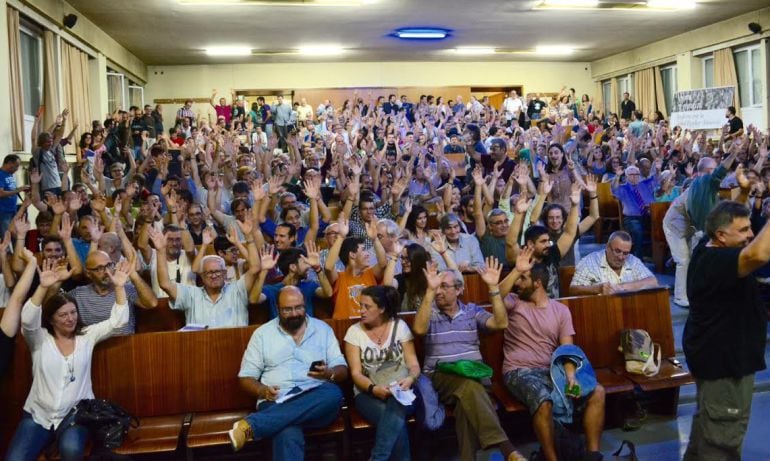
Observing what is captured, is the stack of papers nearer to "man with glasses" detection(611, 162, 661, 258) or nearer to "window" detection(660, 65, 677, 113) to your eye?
"man with glasses" detection(611, 162, 661, 258)

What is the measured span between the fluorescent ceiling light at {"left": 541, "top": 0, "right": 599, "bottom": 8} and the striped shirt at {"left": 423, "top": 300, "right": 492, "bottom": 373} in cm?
969

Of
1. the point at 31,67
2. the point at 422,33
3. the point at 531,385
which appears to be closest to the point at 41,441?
the point at 531,385

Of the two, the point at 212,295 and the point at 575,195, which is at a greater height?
the point at 575,195

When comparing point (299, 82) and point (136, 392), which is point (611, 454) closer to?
point (136, 392)

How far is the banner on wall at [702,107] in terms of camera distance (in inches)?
565

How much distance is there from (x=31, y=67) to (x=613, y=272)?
8956mm

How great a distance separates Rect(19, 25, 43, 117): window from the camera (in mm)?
9727

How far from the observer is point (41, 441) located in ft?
10.7

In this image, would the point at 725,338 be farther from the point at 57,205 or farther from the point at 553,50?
the point at 553,50

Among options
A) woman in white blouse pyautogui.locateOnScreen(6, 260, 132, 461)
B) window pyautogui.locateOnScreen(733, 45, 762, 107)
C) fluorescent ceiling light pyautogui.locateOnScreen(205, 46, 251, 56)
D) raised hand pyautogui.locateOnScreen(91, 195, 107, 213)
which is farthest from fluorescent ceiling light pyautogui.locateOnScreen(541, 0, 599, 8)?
woman in white blouse pyautogui.locateOnScreen(6, 260, 132, 461)

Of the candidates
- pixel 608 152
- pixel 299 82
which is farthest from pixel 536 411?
pixel 299 82

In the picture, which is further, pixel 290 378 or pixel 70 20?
pixel 70 20

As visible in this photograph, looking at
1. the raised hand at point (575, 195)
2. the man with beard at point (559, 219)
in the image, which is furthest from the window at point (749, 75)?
the raised hand at point (575, 195)

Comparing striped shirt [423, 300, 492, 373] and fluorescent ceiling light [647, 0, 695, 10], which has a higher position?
fluorescent ceiling light [647, 0, 695, 10]
